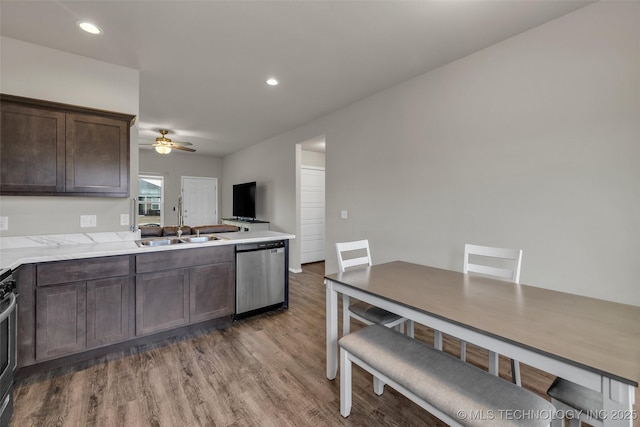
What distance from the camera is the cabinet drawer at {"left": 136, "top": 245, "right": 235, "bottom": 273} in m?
2.50

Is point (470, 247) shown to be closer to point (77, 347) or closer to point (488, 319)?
point (488, 319)

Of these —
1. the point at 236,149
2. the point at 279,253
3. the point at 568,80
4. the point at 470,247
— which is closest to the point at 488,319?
the point at 470,247

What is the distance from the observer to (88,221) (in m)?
2.71

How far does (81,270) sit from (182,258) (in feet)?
2.44

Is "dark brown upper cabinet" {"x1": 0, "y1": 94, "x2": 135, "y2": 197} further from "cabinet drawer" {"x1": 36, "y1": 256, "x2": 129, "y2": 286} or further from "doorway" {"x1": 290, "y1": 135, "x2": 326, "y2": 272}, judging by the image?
"doorway" {"x1": 290, "y1": 135, "x2": 326, "y2": 272}

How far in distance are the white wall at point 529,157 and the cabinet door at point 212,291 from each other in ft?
5.94

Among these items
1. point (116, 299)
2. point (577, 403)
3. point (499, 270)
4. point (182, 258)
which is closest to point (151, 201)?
Answer: point (182, 258)

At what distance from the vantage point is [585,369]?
2.97 ft

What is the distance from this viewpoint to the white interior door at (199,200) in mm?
7605

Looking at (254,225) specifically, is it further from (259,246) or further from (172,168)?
(172,168)

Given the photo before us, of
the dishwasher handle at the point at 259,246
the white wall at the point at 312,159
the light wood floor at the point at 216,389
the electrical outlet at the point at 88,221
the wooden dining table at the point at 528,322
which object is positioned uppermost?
the white wall at the point at 312,159

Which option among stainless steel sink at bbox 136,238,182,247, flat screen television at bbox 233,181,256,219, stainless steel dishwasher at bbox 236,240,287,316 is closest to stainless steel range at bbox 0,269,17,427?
stainless steel sink at bbox 136,238,182,247

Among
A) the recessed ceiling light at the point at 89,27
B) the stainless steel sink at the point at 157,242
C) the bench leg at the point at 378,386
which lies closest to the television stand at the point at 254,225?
the stainless steel sink at the point at 157,242

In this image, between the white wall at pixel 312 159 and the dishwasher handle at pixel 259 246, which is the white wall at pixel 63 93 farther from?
the white wall at pixel 312 159
